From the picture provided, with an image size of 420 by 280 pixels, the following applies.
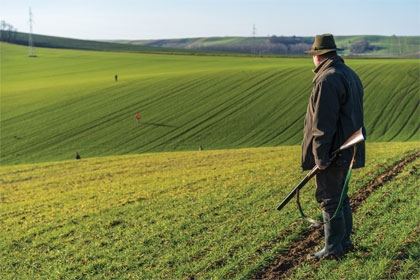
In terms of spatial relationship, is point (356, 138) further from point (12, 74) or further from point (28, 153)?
point (12, 74)

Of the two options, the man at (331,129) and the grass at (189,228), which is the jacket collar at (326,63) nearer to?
the man at (331,129)

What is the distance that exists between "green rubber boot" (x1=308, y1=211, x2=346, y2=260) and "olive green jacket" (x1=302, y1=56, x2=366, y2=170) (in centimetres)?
87

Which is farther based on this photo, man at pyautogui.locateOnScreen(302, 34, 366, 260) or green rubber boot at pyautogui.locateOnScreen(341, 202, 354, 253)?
green rubber boot at pyautogui.locateOnScreen(341, 202, 354, 253)

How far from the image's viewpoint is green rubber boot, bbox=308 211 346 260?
6.97 meters

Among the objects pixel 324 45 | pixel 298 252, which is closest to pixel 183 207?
pixel 298 252

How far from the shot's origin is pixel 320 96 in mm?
6535

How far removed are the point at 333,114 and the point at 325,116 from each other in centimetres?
12

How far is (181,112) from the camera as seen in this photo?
5081 centimetres

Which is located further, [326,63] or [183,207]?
[183,207]

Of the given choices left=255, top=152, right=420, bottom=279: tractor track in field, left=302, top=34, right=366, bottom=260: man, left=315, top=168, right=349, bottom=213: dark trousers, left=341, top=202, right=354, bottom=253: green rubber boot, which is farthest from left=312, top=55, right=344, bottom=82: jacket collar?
left=255, top=152, right=420, bottom=279: tractor track in field

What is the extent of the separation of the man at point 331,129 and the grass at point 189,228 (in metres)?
0.57

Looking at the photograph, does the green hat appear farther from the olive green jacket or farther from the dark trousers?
the dark trousers

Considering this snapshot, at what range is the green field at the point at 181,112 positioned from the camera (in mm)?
41406

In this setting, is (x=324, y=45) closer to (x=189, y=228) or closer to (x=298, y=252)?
(x=298, y=252)
